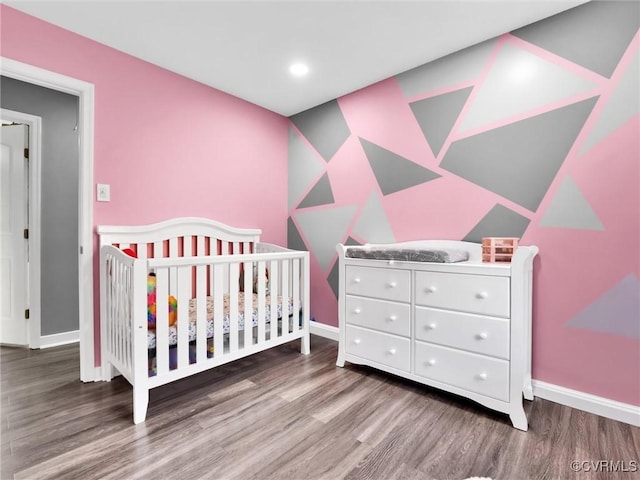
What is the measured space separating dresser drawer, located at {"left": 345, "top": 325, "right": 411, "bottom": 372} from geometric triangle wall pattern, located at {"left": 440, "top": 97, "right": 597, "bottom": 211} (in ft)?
3.68

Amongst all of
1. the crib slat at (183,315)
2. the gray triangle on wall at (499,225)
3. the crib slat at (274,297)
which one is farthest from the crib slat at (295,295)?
the gray triangle on wall at (499,225)

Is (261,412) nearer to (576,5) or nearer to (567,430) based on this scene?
(567,430)

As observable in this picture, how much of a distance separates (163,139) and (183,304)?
4.37 feet

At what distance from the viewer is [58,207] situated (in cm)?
276

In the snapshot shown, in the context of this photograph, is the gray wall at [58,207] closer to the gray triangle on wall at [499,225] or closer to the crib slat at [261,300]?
the crib slat at [261,300]

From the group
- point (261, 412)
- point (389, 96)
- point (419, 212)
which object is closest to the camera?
point (261, 412)

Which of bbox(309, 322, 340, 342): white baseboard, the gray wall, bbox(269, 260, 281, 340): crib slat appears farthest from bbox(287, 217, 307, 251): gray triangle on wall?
the gray wall

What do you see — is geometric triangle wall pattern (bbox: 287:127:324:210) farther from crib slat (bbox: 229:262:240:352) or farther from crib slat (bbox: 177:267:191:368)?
crib slat (bbox: 177:267:191:368)

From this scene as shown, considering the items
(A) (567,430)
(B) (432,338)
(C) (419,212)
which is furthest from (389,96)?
(A) (567,430)

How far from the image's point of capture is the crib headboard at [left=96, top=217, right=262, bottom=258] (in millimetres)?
2133

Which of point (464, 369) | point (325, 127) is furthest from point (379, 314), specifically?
point (325, 127)

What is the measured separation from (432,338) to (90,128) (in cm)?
247

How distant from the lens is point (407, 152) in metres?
2.39

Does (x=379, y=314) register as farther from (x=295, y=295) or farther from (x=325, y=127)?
(x=325, y=127)
